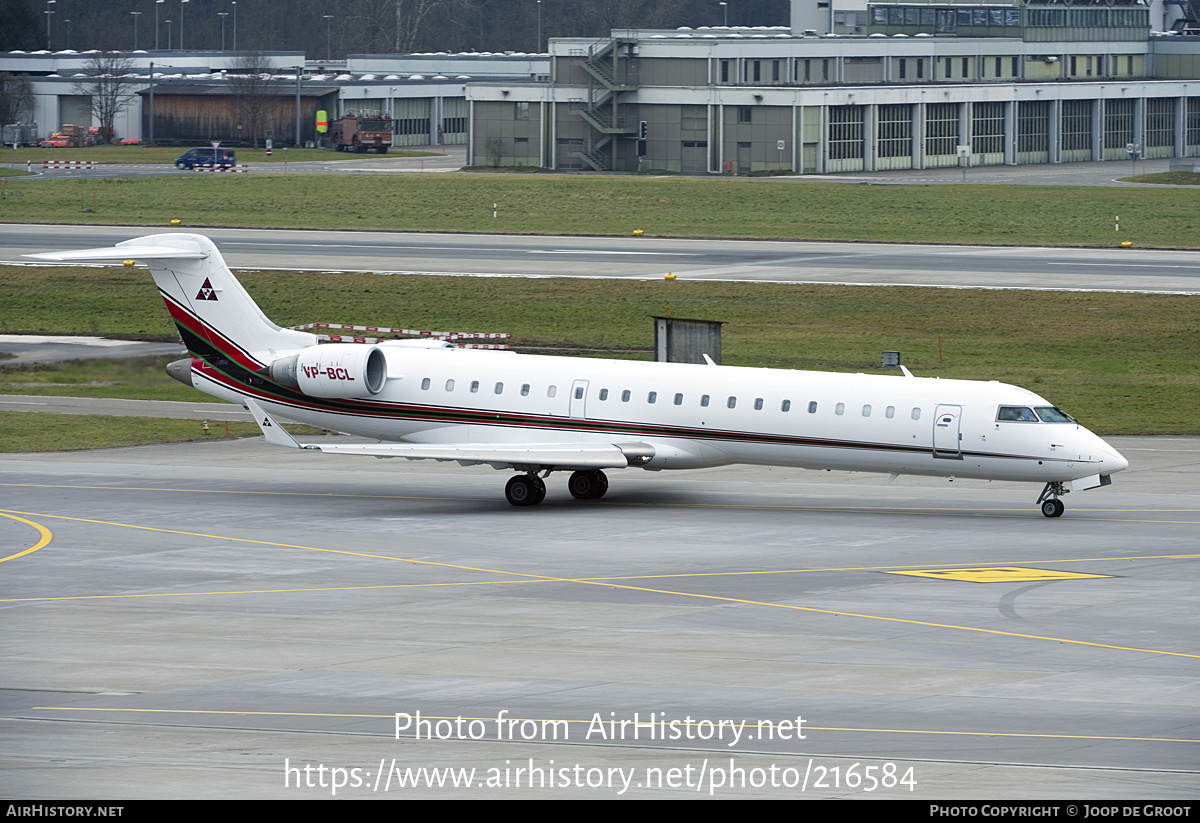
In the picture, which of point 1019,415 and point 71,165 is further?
point 71,165

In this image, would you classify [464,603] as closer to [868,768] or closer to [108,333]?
[868,768]

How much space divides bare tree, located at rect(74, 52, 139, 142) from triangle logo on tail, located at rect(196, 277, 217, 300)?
13437 centimetres

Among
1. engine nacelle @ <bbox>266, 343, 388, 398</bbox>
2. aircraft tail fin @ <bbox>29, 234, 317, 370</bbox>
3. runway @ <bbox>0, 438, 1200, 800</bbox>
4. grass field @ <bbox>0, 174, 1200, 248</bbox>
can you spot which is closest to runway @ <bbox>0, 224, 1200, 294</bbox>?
grass field @ <bbox>0, 174, 1200, 248</bbox>

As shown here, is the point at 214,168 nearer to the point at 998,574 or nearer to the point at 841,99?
the point at 841,99

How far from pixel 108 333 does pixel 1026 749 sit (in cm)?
5126

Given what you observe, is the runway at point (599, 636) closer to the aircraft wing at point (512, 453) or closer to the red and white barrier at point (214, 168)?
the aircraft wing at point (512, 453)

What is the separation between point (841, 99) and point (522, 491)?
95889 mm

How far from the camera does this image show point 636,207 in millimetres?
104062

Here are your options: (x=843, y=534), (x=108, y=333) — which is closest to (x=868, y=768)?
(x=843, y=534)

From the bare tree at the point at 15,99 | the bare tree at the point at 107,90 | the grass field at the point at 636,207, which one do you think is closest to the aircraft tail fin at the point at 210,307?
the grass field at the point at 636,207

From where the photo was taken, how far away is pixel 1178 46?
159375 millimetres

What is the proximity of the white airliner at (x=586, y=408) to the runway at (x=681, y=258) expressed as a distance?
3459cm

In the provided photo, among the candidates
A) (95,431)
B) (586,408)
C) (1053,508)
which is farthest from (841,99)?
(1053,508)

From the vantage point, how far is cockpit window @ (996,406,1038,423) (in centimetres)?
3503
